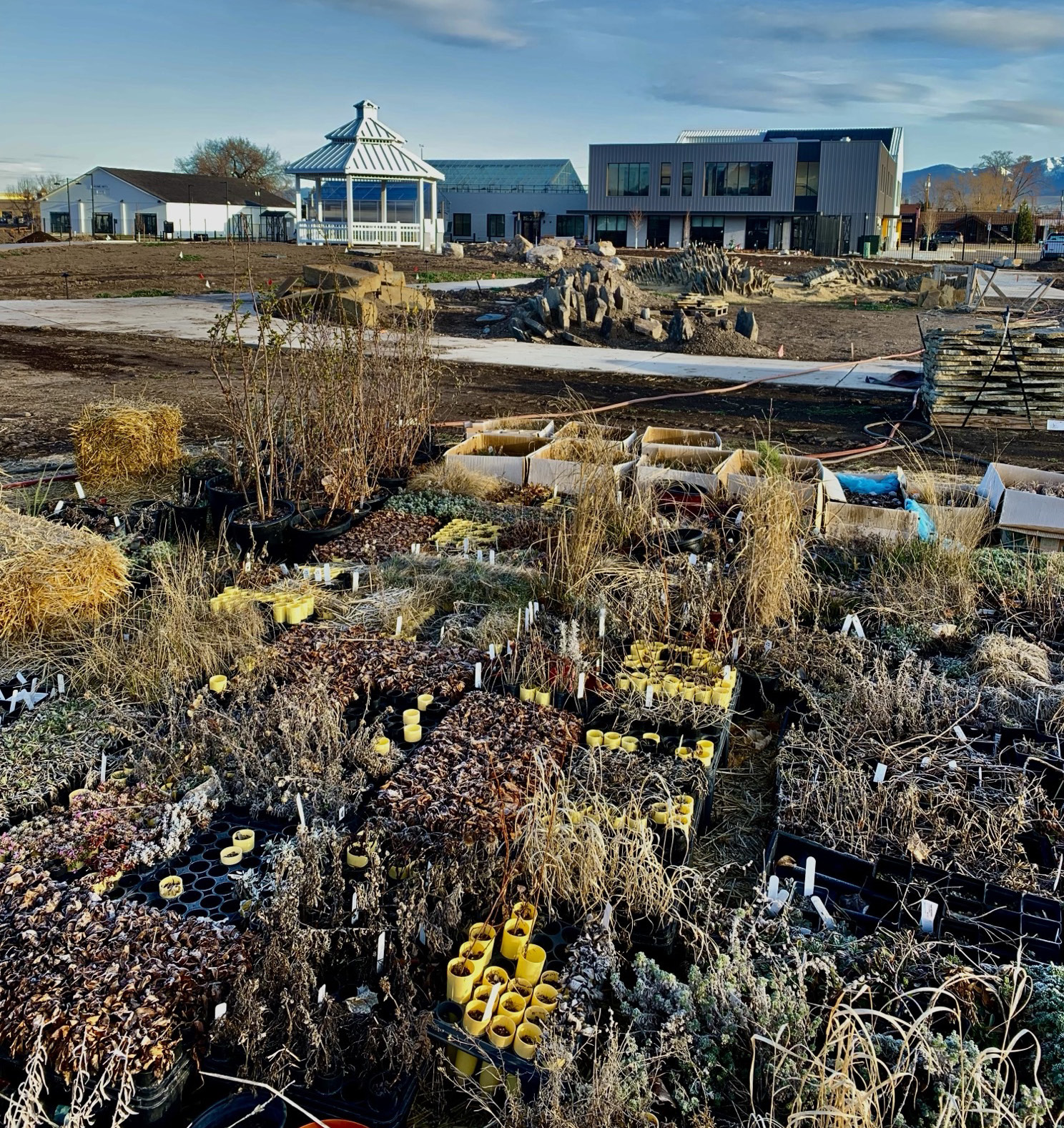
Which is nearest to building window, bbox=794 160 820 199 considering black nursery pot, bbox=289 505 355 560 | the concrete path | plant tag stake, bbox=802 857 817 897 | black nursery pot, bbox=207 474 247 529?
the concrete path

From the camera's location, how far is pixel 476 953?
8.92 feet

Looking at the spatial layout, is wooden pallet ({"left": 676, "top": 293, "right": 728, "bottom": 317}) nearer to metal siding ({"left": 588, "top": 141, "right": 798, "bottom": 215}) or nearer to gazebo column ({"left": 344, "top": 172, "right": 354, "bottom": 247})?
gazebo column ({"left": 344, "top": 172, "right": 354, "bottom": 247})

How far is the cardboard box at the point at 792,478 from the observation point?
6.10 metres

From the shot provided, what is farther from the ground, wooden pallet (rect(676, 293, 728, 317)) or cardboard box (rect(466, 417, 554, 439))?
wooden pallet (rect(676, 293, 728, 317))

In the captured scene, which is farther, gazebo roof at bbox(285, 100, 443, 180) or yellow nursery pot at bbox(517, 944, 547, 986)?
gazebo roof at bbox(285, 100, 443, 180)

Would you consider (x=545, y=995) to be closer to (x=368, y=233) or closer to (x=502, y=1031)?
(x=502, y=1031)

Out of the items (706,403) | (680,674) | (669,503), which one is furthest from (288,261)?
(680,674)

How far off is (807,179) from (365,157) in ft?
83.9

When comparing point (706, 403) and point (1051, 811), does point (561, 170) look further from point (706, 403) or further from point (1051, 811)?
point (1051, 811)

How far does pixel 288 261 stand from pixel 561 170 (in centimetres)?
3709

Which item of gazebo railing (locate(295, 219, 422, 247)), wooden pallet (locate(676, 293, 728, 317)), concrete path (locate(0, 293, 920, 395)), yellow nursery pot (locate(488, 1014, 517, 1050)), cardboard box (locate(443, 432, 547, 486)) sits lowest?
yellow nursery pot (locate(488, 1014, 517, 1050))

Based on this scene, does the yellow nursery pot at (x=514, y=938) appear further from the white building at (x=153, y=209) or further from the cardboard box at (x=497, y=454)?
the white building at (x=153, y=209)

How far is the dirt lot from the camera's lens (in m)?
9.77

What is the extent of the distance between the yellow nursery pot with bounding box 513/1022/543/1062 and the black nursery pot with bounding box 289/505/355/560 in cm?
404
